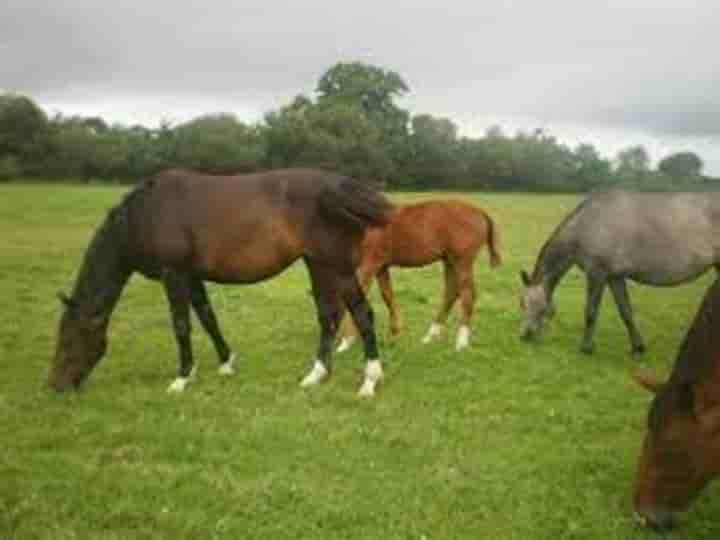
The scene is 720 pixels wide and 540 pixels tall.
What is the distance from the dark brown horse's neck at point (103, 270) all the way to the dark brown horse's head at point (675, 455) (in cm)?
581

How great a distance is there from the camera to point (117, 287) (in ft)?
31.6

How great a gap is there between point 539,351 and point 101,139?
164 feet

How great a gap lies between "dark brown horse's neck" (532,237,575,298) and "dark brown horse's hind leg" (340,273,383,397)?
137 inches

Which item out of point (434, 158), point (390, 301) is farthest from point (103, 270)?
point (434, 158)

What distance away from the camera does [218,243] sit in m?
9.38

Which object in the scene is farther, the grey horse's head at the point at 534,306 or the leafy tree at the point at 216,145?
the leafy tree at the point at 216,145

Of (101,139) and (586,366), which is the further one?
(101,139)

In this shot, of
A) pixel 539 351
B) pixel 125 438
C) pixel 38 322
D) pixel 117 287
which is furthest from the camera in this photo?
pixel 38 322

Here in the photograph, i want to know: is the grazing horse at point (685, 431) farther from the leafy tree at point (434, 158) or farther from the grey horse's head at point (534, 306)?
the leafy tree at point (434, 158)

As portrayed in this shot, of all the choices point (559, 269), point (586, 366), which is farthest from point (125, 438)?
point (559, 269)

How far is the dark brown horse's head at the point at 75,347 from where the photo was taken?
929 cm

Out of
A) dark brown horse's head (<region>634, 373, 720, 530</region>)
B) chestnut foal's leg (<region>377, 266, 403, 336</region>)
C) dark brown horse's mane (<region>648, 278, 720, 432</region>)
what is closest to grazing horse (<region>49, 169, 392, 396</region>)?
chestnut foal's leg (<region>377, 266, 403, 336</region>)

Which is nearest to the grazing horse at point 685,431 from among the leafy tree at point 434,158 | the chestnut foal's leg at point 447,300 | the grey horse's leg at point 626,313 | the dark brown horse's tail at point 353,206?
the dark brown horse's tail at point 353,206

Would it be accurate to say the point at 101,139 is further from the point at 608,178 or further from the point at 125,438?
the point at 125,438
